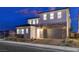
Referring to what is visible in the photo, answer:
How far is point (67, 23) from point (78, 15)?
8.9 inches

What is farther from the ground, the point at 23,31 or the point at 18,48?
the point at 23,31

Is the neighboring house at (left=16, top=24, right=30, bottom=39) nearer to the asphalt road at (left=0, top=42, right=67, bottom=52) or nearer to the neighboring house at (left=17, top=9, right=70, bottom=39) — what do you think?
the neighboring house at (left=17, top=9, right=70, bottom=39)

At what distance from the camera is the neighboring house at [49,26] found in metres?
7.25

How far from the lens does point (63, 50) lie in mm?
7215

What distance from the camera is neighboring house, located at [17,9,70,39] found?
7.25m

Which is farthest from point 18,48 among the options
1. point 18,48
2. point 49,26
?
point 49,26

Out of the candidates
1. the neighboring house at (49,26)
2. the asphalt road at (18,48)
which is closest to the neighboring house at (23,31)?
the neighboring house at (49,26)

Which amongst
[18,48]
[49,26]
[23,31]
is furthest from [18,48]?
[49,26]

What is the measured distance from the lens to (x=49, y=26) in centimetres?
730

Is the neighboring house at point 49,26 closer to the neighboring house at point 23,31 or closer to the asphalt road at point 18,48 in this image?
the neighboring house at point 23,31

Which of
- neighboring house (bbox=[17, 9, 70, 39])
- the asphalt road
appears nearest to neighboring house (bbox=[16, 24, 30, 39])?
neighboring house (bbox=[17, 9, 70, 39])

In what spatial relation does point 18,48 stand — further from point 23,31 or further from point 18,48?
point 23,31
